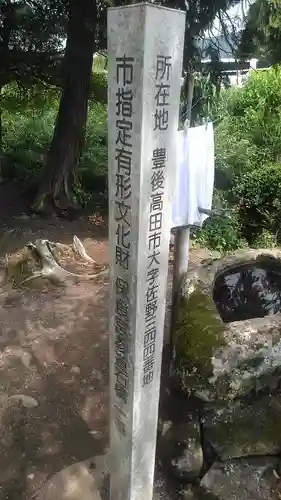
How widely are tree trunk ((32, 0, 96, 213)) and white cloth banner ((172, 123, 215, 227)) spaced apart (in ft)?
14.6

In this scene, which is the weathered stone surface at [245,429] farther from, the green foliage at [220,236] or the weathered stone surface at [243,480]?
the green foliage at [220,236]

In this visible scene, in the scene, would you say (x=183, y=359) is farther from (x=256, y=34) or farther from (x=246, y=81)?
(x=246, y=81)

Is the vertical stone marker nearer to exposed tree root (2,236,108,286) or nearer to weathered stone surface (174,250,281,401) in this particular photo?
weathered stone surface (174,250,281,401)

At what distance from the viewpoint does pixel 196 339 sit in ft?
10.4

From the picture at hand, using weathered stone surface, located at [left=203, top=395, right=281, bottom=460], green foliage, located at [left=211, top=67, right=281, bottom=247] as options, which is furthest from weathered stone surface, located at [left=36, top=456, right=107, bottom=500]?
green foliage, located at [left=211, top=67, right=281, bottom=247]

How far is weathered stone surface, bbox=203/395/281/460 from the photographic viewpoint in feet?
9.96

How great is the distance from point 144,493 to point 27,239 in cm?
478

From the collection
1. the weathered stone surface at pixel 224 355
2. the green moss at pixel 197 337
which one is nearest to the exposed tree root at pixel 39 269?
the green moss at pixel 197 337

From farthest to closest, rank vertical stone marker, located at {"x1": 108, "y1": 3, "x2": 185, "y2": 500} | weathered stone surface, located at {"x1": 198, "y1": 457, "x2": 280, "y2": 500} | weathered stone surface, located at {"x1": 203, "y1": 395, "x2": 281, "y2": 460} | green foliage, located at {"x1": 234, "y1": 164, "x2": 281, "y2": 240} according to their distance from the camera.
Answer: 1. green foliage, located at {"x1": 234, "y1": 164, "x2": 281, "y2": 240}
2. weathered stone surface, located at {"x1": 203, "y1": 395, "x2": 281, "y2": 460}
3. weathered stone surface, located at {"x1": 198, "y1": 457, "x2": 280, "y2": 500}
4. vertical stone marker, located at {"x1": 108, "y1": 3, "x2": 185, "y2": 500}

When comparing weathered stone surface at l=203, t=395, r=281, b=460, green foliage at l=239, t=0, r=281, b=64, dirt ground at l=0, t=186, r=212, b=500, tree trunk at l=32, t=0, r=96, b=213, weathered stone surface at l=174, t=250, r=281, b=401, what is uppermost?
green foliage at l=239, t=0, r=281, b=64

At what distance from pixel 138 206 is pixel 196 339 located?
1.63 m

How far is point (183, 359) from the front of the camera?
3109mm

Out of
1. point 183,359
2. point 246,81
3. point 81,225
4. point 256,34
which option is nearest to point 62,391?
point 183,359

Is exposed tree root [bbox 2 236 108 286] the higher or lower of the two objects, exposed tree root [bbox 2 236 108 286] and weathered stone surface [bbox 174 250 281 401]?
the lower
